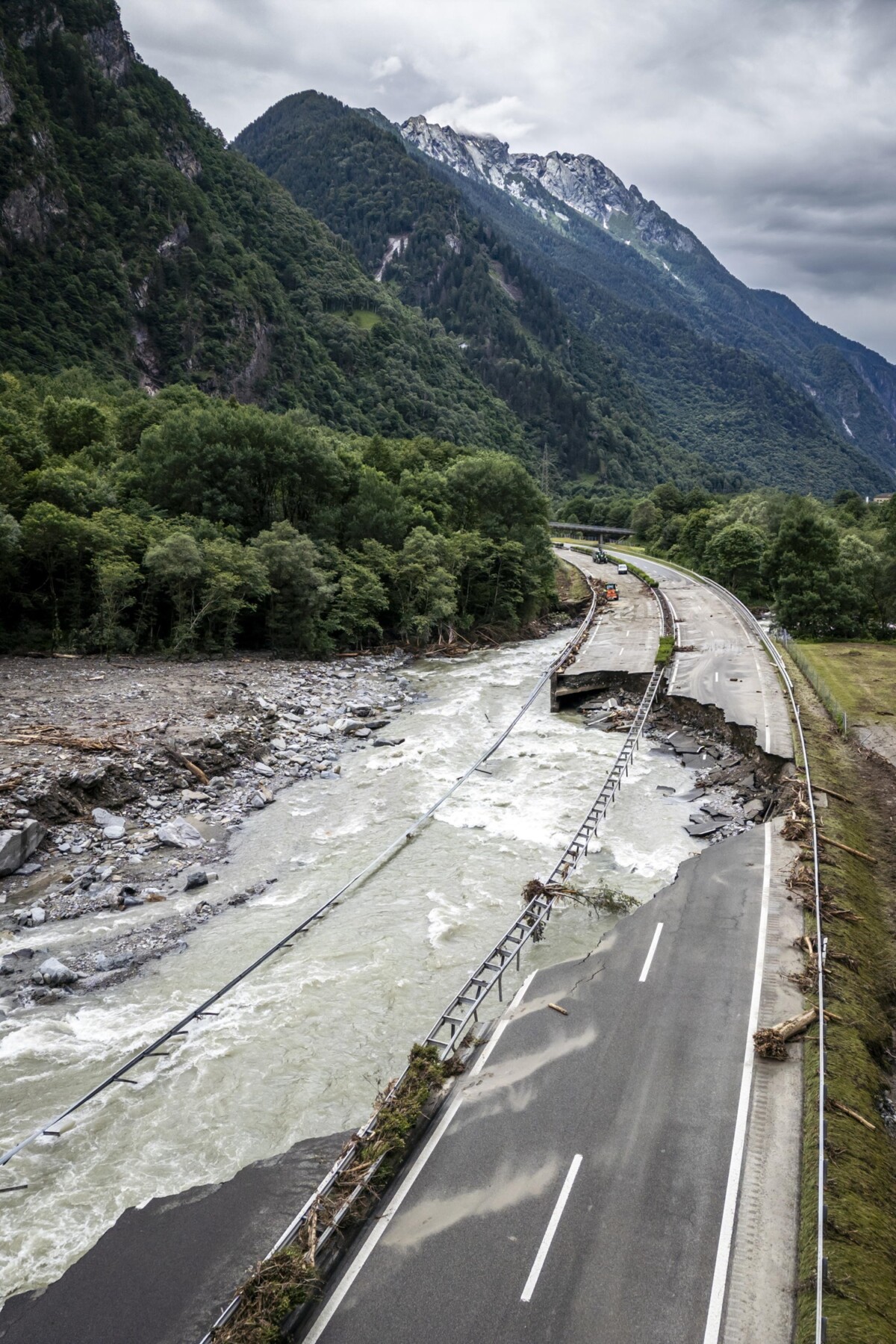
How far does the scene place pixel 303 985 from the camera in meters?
16.8

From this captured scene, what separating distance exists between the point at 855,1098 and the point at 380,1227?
8065mm

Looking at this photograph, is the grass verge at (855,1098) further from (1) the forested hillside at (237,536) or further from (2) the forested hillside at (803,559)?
(1) the forested hillside at (237,536)

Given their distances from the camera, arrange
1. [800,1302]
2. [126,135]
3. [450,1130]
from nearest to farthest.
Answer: [800,1302], [450,1130], [126,135]

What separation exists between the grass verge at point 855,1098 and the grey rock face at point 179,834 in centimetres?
1807

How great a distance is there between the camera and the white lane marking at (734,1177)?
29.1 feet

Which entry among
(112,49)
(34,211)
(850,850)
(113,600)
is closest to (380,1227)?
(850,850)

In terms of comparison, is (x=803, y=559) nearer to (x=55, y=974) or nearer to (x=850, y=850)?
(x=850, y=850)

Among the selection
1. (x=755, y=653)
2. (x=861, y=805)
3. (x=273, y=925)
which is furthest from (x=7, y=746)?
(x=755, y=653)

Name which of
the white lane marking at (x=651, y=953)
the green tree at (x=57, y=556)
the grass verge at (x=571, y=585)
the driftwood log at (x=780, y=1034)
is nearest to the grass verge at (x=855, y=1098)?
the driftwood log at (x=780, y=1034)

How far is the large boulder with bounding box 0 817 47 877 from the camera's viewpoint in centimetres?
2041

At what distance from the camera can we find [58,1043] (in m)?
14.8

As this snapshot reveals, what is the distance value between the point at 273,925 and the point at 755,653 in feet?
117

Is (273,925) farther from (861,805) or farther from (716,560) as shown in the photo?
(716,560)

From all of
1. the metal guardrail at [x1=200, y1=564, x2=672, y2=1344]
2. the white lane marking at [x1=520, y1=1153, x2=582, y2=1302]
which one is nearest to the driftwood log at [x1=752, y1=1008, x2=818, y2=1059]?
the white lane marking at [x1=520, y1=1153, x2=582, y2=1302]
